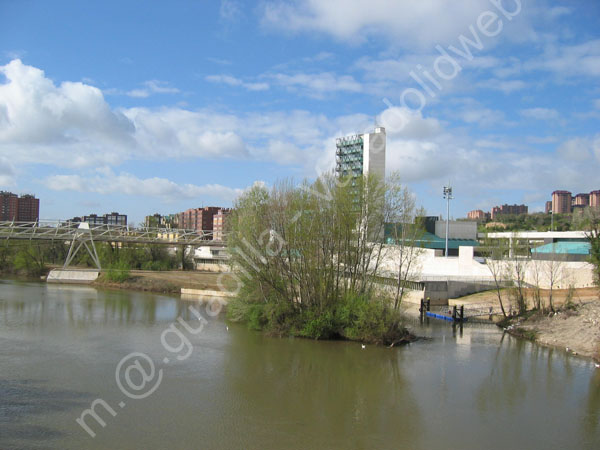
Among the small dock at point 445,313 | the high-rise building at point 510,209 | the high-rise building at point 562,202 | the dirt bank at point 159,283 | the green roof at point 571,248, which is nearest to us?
the small dock at point 445,313

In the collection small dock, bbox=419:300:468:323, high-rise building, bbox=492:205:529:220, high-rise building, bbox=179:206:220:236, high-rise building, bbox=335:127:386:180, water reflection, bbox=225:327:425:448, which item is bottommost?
water reflection, bbox=225:327:425:448

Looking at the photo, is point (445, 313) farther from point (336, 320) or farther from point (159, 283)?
point (159, 283)

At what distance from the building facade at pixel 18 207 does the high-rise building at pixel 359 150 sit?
8124 cm

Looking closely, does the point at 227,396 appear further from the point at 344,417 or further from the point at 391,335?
the point at 391,335

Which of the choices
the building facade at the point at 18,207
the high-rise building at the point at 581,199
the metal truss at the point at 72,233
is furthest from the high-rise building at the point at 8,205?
the high-rise building at the point at 581,199

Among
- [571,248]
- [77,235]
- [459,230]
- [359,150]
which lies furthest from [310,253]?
[359,150]

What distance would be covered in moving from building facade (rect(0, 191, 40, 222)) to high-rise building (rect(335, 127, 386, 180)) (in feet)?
267

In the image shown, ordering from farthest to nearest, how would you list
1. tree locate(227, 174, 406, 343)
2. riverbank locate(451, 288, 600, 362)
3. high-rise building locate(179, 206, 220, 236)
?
high-rise building locate(179, 206, 220, 236), tree locate(227, 174, 406, 343), riverbank locate(451, 288, 600, 362)

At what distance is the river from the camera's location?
Result: 1066cm

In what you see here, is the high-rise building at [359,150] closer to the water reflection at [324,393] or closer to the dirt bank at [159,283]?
the dirt bank at [159,283]

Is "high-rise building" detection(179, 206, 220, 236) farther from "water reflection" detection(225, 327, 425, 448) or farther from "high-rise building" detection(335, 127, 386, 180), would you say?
"water reflection" detection(225, 327, 425, 448)

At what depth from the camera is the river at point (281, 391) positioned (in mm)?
10664

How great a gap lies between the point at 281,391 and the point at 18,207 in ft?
420

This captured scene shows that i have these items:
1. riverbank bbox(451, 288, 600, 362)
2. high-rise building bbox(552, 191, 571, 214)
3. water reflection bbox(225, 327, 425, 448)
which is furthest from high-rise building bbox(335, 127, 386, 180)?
high-rise building bbox(552, 191, 571, 214)
